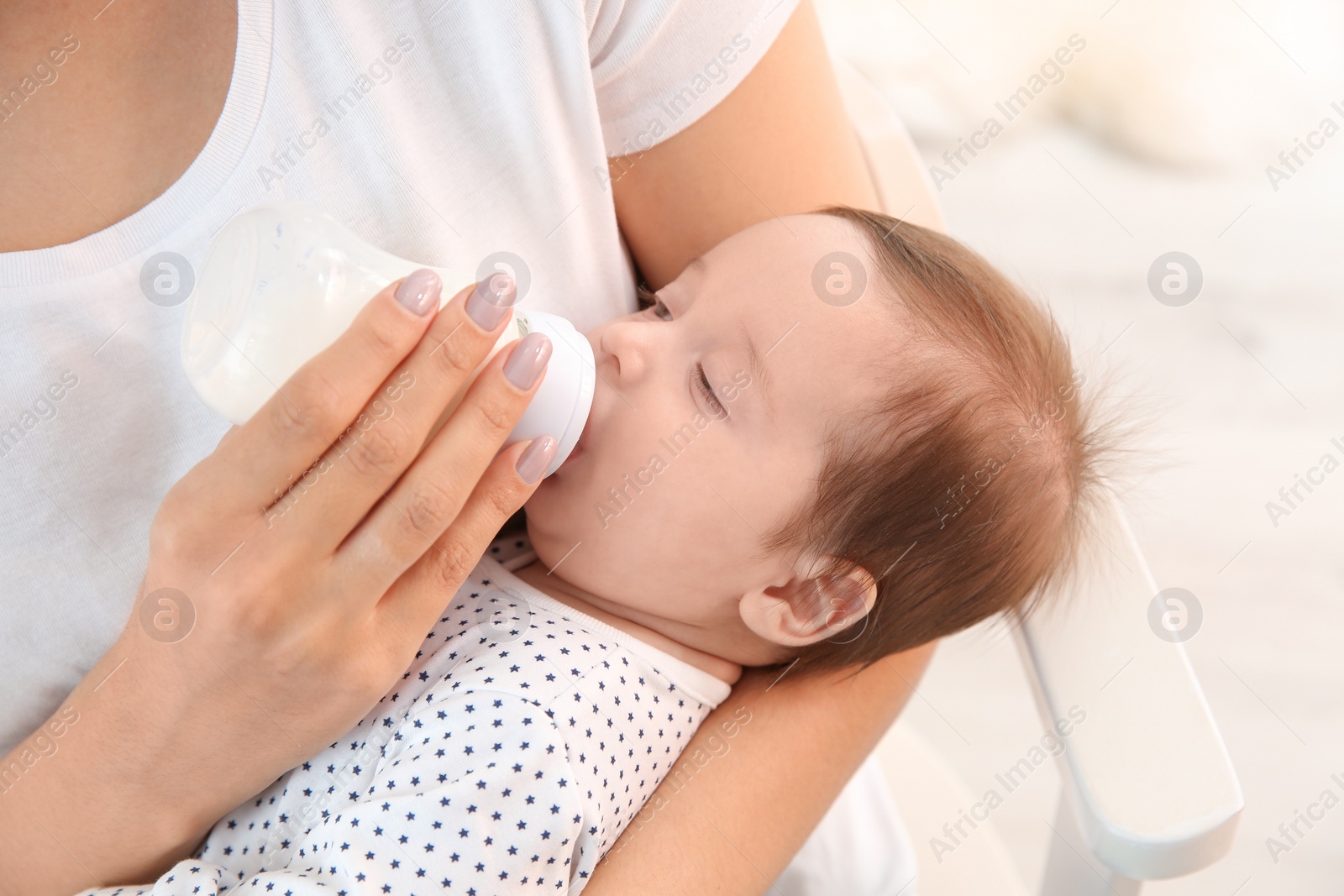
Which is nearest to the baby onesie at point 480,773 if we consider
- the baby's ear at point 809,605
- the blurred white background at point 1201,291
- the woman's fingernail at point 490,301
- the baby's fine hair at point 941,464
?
the baby's ear at point 809,605

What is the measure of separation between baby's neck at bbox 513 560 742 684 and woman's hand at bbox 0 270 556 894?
0.90 ft

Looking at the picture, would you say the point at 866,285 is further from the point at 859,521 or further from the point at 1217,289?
the point at 1217,289

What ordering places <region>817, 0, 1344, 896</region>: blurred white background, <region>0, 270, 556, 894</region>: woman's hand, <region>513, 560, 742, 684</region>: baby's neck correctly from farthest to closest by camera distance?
Answer: <region>817, 0, 1344, 896</region>: blurred white background < <region>513, 560, 742, 684</region>: baby's neck < <region>0, 270, 556, 894</region>: woman's hand

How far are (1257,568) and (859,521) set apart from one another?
5.96 feet

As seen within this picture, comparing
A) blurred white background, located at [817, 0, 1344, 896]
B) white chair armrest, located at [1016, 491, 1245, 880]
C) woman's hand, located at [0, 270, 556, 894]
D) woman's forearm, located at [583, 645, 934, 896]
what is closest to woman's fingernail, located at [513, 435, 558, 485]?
woman's hand, located at [0, 270, 556, 894]

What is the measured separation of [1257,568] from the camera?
2352 millimetres

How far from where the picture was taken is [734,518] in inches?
39.0

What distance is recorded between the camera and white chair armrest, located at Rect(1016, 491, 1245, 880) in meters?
0.90

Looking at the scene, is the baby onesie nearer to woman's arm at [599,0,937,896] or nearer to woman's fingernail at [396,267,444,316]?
woman's arm at [599,0,937,896]

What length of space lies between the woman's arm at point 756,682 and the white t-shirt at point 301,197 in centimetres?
6

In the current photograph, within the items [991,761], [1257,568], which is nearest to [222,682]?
[991,761]

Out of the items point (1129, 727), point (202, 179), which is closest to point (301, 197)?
point (202, 179)

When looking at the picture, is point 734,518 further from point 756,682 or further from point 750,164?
point 750,164

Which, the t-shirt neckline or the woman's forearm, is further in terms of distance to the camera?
the woman's forearm
